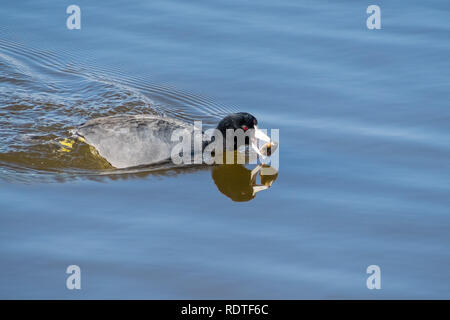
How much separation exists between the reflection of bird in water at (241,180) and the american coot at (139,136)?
27 centimetres

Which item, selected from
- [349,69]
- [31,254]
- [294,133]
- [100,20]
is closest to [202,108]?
[294,133]

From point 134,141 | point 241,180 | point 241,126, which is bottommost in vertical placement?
point 241,180

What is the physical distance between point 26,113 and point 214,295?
453 centimetres

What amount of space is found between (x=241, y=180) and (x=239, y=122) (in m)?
0.69

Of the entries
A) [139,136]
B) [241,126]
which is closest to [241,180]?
[241,126]

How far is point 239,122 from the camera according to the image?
27.5 ft

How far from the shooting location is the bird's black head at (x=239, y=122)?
8.36 meters

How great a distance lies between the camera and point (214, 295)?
5938 mm

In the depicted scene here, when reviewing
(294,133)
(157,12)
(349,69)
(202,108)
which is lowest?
(294,133)

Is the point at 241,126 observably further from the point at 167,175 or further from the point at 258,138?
the point at 167,175

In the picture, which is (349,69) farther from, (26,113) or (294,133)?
(26,113)

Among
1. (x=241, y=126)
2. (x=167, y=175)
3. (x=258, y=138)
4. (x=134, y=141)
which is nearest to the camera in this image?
(x=167, y=175)

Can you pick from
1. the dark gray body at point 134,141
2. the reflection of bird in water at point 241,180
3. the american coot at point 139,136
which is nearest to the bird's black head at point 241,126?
the american coot at point 139,136

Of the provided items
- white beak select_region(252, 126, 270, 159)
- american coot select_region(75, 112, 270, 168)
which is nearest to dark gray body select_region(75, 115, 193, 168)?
american coot select_region(75, 112, 270, 168)
